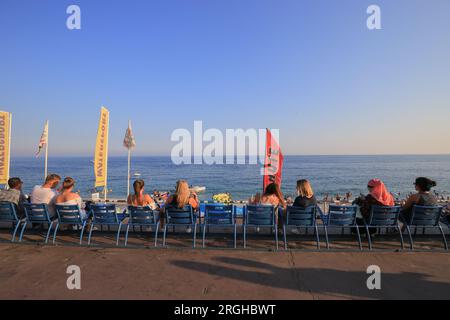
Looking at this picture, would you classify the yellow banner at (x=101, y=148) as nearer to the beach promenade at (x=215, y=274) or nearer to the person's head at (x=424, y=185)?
the beach promenade at (x=215, y=274)

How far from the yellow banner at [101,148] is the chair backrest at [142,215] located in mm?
7942

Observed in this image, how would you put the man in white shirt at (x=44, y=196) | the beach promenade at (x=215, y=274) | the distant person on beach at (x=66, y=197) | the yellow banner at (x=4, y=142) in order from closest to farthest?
the beach promenade at (x=215, y=274) < the distant person on beach at (x=66, y=197) < the man in white shirt at (x=44, y=196) < the yellow banner at (x=4, y=142)

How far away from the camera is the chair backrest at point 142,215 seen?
488cm

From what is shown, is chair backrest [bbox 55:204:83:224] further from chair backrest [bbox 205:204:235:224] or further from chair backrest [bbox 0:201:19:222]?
chair backrest [bbox 205:204:235:224]

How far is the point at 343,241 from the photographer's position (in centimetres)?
500

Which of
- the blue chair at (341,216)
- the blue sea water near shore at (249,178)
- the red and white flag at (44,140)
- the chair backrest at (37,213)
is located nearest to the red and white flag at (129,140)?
the red and white flag at (44,140)

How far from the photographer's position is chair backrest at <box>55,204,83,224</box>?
4.91 m

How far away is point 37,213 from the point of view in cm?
498

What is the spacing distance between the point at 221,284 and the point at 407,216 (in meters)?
3.90

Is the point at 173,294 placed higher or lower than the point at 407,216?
lower
